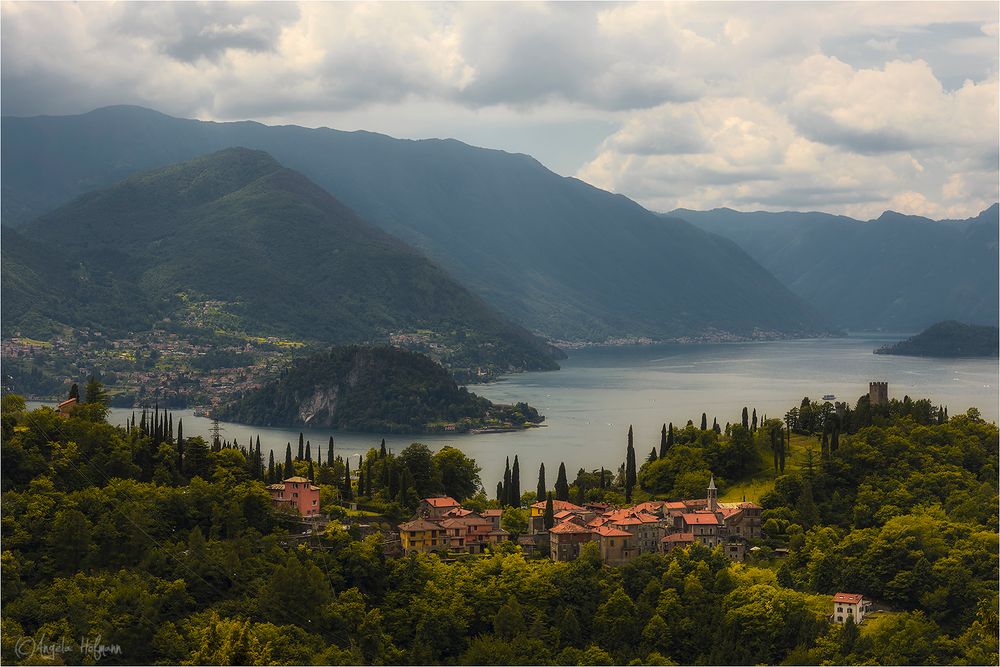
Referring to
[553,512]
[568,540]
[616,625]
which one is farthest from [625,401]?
[616,625]

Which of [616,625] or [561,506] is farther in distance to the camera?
[561,506]

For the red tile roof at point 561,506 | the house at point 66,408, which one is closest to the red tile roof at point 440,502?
the red tile roof at point 561,506

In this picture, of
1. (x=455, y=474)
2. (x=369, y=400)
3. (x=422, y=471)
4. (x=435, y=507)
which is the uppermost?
(x=369, y=400)

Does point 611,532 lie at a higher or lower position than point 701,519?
lower

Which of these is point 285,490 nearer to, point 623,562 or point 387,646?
point 387,646

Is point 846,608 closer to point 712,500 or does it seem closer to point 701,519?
point 701,519

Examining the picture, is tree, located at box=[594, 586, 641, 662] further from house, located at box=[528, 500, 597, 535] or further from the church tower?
the church tower

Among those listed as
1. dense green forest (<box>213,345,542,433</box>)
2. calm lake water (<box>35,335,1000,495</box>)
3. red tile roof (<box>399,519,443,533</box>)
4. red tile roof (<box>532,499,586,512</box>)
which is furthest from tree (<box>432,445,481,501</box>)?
dense green forest (<box>213,345,542,433</box>)
